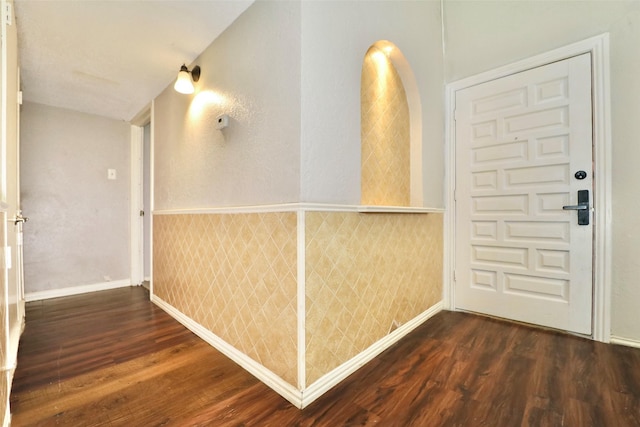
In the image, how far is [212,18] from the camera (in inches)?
66.1

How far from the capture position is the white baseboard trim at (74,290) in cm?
275

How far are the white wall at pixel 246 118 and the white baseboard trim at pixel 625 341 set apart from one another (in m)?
2.20

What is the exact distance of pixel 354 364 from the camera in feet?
4.74

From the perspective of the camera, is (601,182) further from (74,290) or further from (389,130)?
(74,290)

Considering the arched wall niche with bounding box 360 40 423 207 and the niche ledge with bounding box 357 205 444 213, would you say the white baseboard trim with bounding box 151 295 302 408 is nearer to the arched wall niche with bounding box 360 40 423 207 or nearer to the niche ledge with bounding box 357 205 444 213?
the niche ledge with bounding box 357 205 444 213

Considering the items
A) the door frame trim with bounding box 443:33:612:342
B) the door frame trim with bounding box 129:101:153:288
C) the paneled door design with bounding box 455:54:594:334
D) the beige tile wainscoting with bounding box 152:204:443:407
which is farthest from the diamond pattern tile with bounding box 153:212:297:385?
the door frame trim with bounding box 443:33:612:342

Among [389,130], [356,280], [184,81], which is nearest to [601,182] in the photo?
[389,130]

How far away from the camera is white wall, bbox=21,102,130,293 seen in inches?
108

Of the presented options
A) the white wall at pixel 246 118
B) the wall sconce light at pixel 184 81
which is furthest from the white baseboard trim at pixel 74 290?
the wall sconce light at pixel 184 81

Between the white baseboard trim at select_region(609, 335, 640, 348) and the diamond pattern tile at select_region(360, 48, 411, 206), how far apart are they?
152 cm

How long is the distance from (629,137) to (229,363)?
9.11 feet

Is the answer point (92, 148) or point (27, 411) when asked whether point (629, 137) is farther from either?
point (92, 148)

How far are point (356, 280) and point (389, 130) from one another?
1.13 m

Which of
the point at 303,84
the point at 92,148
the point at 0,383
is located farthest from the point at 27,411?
the point at 92,148
